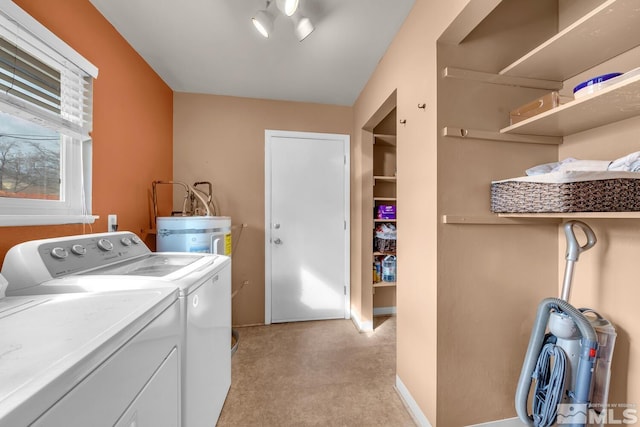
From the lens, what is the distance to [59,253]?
101cm

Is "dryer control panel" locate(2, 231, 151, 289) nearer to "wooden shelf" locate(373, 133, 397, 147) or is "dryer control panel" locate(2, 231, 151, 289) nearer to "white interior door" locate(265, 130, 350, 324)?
"white interior door" locate(265, 130, 350, 324)

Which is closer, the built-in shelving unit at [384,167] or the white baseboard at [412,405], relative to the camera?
the white baseboard at [412,405]

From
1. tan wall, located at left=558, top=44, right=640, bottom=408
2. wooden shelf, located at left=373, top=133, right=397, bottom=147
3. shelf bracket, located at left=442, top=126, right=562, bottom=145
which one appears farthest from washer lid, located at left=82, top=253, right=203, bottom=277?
wooden shelf, located at left=373, top=133, right=397, bottom=147

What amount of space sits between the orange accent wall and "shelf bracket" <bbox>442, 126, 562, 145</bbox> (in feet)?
6.64

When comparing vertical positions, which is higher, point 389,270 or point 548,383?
point 389,270

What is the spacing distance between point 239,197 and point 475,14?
7.39 ft

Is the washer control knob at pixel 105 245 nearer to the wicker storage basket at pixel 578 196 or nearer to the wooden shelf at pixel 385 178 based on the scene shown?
the wicker storage basket at pixel 578 196

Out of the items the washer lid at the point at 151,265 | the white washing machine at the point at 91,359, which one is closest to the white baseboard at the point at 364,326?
the washer lid at the point at 151,265

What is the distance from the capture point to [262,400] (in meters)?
1.59

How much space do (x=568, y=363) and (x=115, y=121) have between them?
2795 millimetres

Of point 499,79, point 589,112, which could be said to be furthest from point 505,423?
point 499,79

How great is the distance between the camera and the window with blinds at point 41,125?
1.07 meters

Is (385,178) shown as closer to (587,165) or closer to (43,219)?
(587,165)

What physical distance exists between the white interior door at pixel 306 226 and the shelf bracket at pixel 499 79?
1.54m
